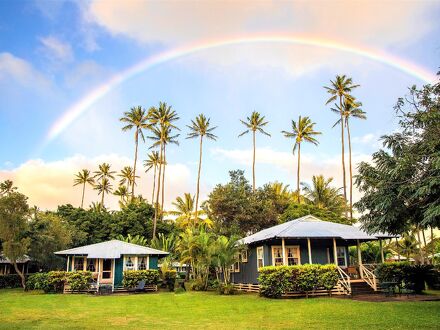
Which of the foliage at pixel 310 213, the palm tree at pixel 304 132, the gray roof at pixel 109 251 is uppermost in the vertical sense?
the palm tree at pixel 304 132

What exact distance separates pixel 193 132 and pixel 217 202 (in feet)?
39.6

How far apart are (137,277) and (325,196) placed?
2626cm

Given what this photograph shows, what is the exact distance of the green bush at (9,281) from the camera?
99.8 feet

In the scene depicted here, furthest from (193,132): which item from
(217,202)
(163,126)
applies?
(217,202)

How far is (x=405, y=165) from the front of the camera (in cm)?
1212

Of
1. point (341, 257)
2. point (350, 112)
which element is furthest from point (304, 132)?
point (341, 257)

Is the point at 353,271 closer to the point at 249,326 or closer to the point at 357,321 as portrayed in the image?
the point at 357,321

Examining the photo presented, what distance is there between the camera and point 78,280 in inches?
938

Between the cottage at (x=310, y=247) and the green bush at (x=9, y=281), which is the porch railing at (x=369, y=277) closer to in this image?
the cottage at (x=310, y=247)

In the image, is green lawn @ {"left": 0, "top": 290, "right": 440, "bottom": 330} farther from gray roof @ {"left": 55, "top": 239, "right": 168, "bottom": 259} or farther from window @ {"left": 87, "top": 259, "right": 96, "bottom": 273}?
window @ {"left": 87, "top": 259, "right": 96, "bottom": 273}

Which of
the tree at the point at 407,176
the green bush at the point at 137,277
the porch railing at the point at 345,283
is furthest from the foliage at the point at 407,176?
the green bush at the point at 137,277

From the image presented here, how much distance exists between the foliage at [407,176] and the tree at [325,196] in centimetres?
2962

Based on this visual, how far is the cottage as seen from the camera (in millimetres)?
20734

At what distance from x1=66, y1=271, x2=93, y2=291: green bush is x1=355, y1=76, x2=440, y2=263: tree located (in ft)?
55.8
